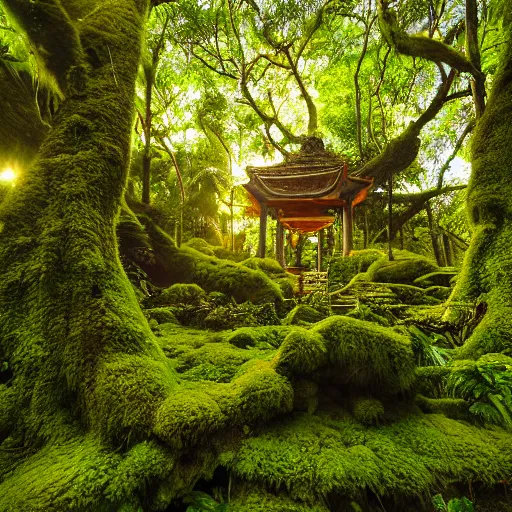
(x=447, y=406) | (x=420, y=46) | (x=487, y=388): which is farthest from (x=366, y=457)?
(x=420, y=46)

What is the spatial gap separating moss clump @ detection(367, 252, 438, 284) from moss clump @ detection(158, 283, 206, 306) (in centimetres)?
471

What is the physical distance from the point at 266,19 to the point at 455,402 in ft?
42.3

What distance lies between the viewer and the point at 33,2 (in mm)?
3178

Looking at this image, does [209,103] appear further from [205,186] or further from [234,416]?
[234,416]

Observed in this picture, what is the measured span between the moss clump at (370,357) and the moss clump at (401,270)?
594cm

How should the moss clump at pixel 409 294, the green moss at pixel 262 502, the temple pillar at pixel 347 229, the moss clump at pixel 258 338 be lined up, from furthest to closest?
1. the temple pillar at pixel 347 229
2. the moss clump at pixel 409 294
3. the moss clump at pixel 258 338
4. the green moss at pixel 262 502

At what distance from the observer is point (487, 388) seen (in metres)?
2.41

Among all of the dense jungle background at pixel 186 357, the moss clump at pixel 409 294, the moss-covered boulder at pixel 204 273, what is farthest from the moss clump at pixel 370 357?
the moss-covered boulder at pixel 204 273

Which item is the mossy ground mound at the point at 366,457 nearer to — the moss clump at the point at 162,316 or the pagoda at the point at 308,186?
the moss clump at the point at 162,316

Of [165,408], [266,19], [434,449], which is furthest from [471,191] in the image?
[266,19]

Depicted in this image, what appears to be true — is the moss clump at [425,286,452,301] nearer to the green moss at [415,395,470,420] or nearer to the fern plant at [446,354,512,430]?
the fern plant at [446,354,512,430]

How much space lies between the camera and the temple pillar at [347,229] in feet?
37.1

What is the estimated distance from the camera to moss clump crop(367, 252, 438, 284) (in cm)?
790

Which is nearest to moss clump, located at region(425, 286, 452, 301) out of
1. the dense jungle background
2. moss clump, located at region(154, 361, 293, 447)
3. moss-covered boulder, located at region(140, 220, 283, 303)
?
the dense jungle background
